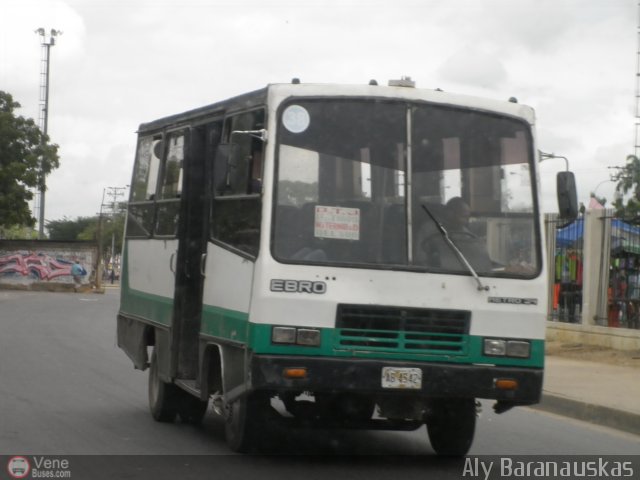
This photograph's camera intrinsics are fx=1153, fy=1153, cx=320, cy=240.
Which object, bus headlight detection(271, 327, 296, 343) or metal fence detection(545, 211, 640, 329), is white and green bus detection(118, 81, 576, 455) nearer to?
bus headlight detection(271, 327, 296, 343)

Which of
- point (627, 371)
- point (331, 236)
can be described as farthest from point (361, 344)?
point (627, 371)

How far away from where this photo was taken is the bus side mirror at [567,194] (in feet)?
29.4

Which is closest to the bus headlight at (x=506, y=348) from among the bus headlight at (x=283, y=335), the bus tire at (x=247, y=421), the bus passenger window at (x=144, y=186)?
the bus headlight at (x=283, y=335)

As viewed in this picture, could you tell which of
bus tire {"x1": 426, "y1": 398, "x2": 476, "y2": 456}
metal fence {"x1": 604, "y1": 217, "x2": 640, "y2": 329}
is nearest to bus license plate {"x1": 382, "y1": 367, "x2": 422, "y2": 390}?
bus tire {"x1": 426, "y1": 398, "x2": 476, "y2": 456}

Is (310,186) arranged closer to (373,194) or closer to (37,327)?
(373,194)

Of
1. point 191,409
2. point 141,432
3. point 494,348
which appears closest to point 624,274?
point 191,409

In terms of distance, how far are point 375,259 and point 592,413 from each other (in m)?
5.45

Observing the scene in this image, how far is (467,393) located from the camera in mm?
8273

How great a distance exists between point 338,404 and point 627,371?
9155 millimetres

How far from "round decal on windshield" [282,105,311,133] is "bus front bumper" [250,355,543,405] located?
1679 mm

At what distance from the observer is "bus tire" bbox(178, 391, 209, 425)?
35.8ft

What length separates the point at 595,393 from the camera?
1402 centimetres

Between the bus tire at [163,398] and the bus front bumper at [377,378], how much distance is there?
2.96 metres

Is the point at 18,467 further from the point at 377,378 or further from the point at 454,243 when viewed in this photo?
the point at 454,243
